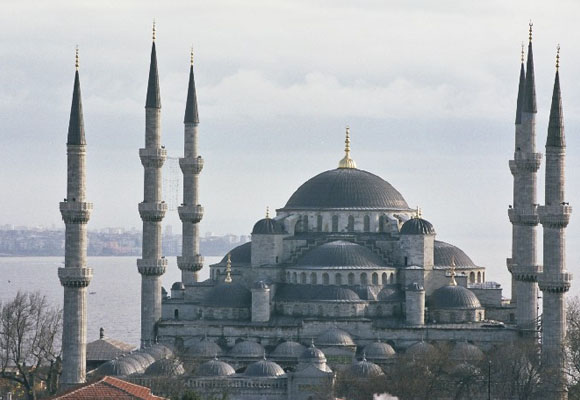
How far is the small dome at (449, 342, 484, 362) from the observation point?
60.7m

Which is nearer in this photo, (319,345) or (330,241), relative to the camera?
(319,345)

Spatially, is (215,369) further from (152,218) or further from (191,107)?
(191,107)

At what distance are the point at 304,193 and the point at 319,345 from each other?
1061 centimetres

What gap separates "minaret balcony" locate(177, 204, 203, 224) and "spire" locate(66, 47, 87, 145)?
36.5 ft

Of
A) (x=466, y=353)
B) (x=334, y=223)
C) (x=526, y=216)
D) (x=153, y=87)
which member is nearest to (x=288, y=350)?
(x=466, y=353)

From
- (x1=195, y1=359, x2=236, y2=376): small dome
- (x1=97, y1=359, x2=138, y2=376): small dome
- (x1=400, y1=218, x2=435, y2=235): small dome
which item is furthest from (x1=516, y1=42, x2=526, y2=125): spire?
(x1=97, y1=359, x2=138, y2=376): small dome

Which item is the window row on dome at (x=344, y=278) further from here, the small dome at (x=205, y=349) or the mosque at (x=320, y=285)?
the small dome at (x=205, y=349)

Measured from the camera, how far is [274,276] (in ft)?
226

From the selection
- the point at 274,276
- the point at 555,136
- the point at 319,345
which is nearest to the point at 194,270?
the point at 274,276

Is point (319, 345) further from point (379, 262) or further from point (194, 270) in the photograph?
point (194, 270)

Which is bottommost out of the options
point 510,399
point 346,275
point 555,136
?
point 510,399

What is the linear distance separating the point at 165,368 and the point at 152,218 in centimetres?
930

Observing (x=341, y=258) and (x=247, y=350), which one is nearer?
(x=247, y=350)

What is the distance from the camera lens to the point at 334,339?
63312 mm
